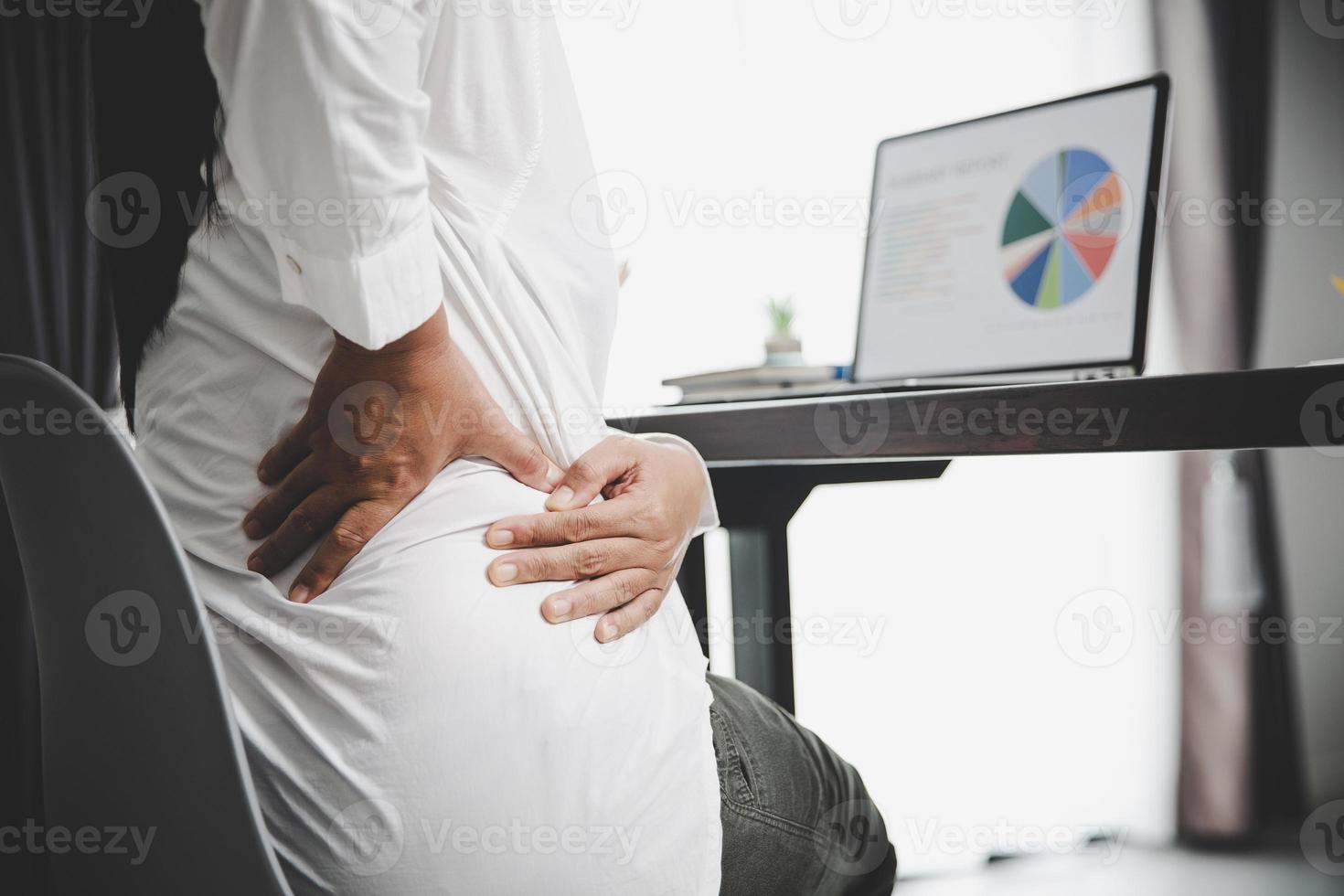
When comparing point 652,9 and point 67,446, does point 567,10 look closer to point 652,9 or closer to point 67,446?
point 652,9

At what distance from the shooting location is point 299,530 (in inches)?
22.0

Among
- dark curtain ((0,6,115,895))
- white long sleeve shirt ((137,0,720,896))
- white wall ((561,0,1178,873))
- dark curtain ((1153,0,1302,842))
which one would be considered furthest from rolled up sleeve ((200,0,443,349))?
dark curtain ((1153,0,1302,842))

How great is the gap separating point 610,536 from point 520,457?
8 cm

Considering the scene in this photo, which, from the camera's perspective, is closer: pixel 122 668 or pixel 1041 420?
pixel 122 668

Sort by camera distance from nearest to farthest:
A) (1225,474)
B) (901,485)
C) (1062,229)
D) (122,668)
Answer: (122,668)
(1062,229)
(1225,474)
(901,485)

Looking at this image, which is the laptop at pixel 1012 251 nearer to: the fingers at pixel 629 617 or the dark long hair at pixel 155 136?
the fingers at pixel 629 617

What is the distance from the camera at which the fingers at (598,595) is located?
21.4 inches

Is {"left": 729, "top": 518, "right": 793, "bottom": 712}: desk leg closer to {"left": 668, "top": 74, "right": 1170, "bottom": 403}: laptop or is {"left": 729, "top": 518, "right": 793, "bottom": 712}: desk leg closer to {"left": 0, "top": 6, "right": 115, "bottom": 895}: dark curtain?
{"left": 668, "top": 74, "right": 1170, "bottom": 403}: laptop

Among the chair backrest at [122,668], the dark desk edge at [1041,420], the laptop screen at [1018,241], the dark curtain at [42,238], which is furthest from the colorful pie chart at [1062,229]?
the dark curtain at [42,238]

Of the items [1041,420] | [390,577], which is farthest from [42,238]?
[1041,420]

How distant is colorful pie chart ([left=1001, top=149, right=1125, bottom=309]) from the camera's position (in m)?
1.39

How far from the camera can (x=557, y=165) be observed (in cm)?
67

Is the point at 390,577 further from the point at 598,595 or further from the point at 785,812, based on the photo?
the point at 785,812

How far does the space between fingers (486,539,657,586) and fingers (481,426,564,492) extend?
0.17ft
